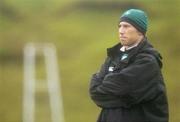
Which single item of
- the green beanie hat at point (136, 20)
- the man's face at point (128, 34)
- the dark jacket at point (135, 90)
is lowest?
the dark jacket at point (135, 90)

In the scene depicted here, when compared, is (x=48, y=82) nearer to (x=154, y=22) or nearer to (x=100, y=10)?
(x=100, y=10)

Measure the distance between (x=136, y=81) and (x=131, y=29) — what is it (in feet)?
0.86

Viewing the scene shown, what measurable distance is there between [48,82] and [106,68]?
7.48ft

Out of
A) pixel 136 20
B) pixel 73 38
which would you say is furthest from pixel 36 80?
pixel 136 20

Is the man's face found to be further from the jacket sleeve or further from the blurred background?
the blurred background

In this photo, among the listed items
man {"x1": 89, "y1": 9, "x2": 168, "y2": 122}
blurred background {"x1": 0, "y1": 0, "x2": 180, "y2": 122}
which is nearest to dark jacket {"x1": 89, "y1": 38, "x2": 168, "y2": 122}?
man {"x1": 89, "y1": 9, "x2": 168, "y2": 122}

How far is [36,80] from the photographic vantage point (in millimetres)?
4832

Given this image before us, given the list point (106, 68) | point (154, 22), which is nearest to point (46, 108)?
point (154, 22)

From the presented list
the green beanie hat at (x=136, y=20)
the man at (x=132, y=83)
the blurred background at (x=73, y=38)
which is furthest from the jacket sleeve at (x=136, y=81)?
the blurred background at (x=73, y=38)

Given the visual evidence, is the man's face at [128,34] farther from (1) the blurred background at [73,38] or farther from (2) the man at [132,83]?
(1) the blurred background at [73,38]

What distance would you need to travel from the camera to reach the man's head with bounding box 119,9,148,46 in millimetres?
2518

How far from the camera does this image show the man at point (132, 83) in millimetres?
2430

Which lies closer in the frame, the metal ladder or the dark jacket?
the dark jacket

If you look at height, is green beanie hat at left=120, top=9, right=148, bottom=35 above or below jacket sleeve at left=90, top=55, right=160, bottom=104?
above
